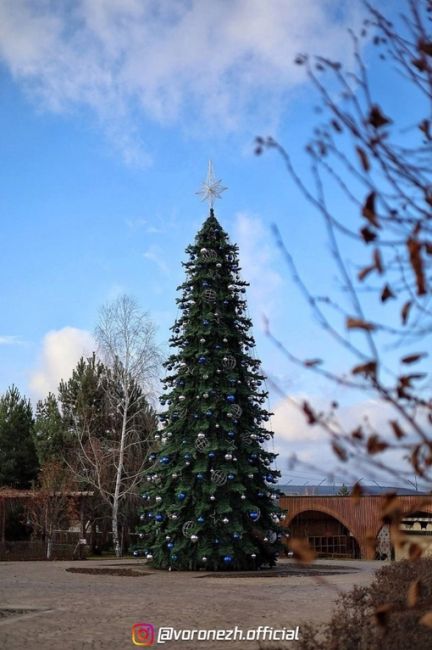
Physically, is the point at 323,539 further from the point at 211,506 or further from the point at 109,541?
the point at 211,506

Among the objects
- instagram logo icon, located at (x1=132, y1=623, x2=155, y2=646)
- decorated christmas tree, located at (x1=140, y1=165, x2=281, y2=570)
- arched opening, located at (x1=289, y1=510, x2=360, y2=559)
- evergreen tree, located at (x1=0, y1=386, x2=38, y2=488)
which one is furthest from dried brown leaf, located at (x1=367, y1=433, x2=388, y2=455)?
evergreen tree, located at (x1=0, y1=386, x2=38, y2=488)

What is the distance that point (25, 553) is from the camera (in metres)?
24.6

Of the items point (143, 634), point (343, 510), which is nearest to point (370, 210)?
point (143, 634)

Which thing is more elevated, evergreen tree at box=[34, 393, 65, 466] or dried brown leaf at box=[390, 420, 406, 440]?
evergreen tree at box=[34, 393, 65, 466]

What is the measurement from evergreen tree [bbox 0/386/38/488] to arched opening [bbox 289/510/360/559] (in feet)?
42.2

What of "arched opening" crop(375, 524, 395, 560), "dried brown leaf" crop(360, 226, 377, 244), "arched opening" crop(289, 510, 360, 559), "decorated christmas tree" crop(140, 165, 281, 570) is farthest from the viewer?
"arched opening" crop(289, 510, 360, 559)

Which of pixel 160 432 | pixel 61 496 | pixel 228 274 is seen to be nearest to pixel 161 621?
pixel 160 432

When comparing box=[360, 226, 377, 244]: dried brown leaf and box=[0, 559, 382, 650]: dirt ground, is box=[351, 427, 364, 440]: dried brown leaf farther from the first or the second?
box=[0, 559, 382, 650]: dirt ground

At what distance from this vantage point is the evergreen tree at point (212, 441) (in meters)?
17.4

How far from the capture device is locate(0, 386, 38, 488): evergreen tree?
110 feet

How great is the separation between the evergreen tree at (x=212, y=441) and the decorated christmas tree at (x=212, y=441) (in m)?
0.03

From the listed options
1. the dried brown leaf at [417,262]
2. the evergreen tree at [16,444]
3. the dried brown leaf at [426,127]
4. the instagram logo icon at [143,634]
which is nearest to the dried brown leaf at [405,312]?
the dried brown leaf at [417,262]

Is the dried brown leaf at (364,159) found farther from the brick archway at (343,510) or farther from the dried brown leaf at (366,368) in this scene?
the brick archway at (343,510)

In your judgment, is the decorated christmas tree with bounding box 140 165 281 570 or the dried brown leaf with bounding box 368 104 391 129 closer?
the dried brown leaf with bounding box 368 104 391 129
